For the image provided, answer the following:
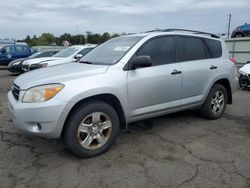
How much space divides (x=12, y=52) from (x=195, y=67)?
17005 mm

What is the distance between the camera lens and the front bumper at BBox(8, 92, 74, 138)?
332 cm

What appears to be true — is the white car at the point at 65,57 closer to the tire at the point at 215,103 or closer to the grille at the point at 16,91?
the tire at the point at 215,103

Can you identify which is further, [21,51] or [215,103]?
[21,51]

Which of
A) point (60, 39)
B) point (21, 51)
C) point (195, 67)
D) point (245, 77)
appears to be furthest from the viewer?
point (60, 39)

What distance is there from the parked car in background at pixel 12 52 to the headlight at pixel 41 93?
16944mm

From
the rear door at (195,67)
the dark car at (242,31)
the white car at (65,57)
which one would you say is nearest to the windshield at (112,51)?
the rear door at (195,67)

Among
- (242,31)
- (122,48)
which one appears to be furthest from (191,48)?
(242,31)

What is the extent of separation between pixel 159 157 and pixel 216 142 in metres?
1.12

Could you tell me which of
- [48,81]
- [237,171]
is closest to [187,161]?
[237,171]

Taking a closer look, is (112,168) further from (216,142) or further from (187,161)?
(216,142)

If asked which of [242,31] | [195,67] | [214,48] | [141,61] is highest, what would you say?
[242,31]

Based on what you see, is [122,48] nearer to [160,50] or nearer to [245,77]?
[160,50]

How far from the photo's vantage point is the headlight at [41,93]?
3.38 metres

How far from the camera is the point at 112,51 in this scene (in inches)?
177
